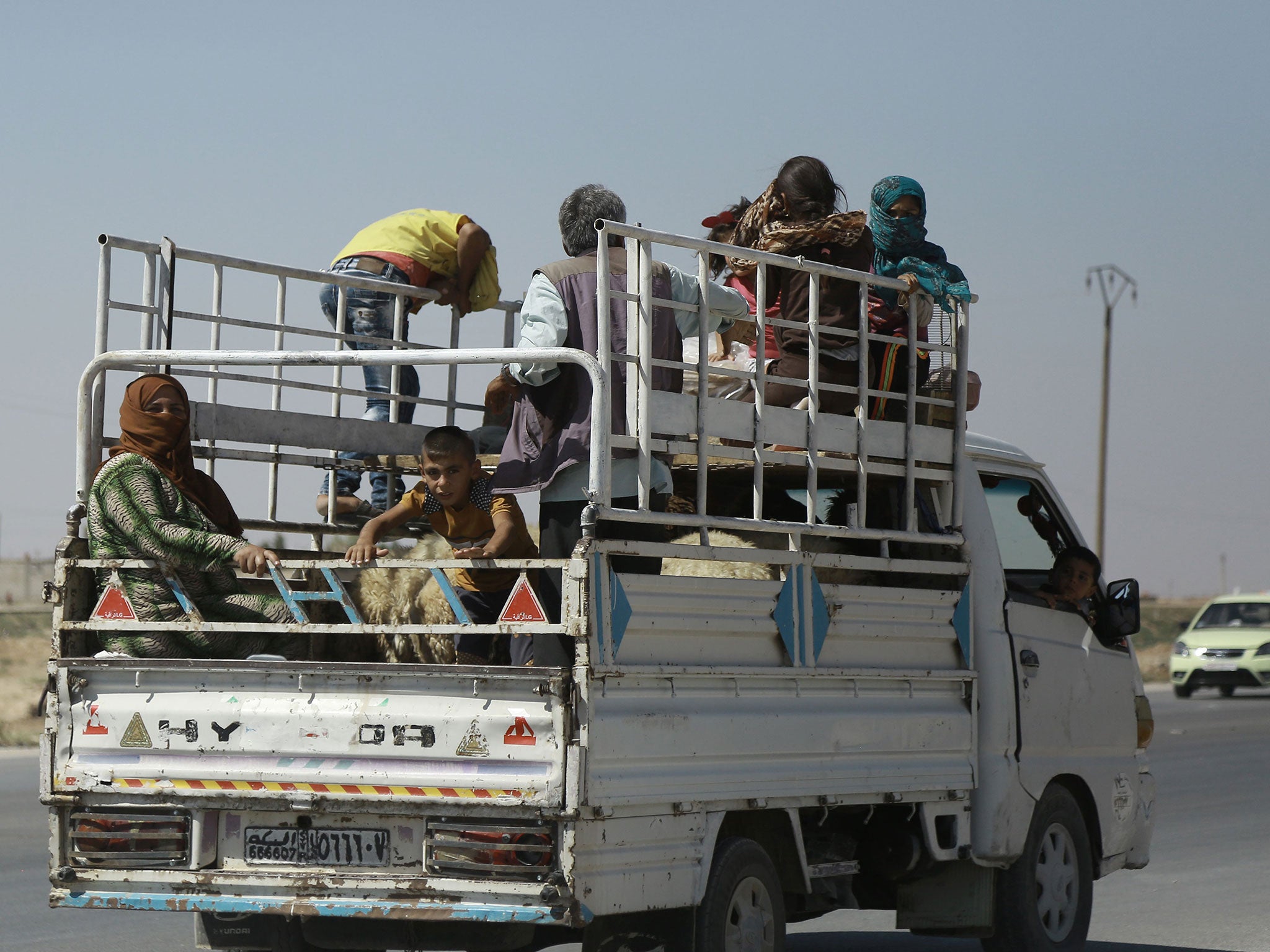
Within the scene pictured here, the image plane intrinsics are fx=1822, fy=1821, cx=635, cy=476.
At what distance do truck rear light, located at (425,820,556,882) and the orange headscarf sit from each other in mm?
1599

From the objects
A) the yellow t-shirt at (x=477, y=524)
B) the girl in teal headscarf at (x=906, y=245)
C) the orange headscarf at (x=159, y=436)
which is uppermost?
the girl in teal headscarf at (x=906, y=245)

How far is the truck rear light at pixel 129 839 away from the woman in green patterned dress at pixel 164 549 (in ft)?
1.68

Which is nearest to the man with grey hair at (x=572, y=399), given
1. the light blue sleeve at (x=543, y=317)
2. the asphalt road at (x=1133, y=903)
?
the light blue sleeve at (x=543, y=317)

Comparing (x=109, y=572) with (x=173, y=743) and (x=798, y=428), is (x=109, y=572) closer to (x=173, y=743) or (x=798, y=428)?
(x=173, y=743)

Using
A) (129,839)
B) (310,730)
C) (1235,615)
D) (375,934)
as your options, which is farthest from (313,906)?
(1235,615)

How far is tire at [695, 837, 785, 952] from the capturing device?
519 cm

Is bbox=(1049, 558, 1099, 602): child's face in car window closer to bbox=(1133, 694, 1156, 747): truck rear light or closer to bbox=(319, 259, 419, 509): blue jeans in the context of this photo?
bbox=(1133, 694, 1156, 747): truck rear light

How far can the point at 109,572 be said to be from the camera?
5617mm

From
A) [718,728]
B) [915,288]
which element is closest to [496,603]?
[718,728]

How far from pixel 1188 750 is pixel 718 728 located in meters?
13.7

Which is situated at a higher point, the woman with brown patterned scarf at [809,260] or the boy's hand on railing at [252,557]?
the woman with brown patterned scarf at [809,260]

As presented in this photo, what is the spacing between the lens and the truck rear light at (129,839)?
523 centimetres

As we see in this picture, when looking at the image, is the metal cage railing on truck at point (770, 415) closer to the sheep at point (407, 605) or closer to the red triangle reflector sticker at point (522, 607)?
the red triangle reflector sticker at point (522, 607)

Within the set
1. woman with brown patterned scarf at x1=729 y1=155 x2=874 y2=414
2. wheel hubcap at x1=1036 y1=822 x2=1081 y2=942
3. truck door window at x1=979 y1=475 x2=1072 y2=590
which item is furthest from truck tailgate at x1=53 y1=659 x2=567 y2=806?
wheel hubcap at x1=1036 y1=822 x2=1081 y2=942
